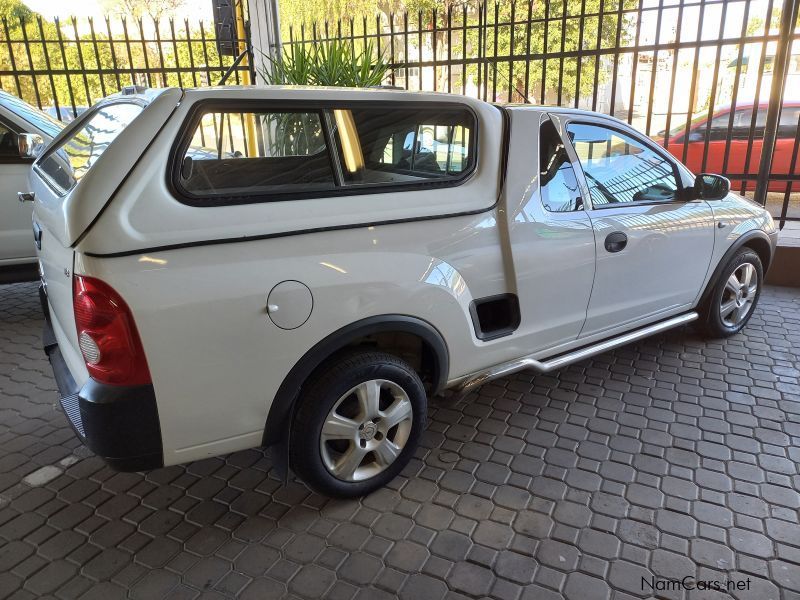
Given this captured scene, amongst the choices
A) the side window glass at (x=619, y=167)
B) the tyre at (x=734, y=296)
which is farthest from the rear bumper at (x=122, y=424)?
the tyre at (x=734, y=296)

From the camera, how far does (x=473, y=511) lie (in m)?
2.60

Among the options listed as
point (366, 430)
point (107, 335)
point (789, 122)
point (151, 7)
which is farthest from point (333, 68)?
point (151, 7)

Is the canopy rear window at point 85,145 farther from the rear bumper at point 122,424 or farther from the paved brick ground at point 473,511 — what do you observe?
the paved brick ground at point 473,511

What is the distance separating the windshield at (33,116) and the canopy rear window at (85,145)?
215 centimetres

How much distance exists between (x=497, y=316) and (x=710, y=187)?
6.30 ft

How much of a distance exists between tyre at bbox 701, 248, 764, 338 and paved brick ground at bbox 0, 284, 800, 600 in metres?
0.75

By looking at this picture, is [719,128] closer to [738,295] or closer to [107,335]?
[738,295]

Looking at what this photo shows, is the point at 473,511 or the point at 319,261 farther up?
the point at 319,261

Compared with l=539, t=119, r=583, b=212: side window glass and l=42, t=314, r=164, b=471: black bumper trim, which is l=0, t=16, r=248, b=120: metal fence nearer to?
l=539, t=119, r=583, b=212: side window glass

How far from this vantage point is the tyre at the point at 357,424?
7.98 ft

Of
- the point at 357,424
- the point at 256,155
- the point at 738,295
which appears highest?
the point at 256,155

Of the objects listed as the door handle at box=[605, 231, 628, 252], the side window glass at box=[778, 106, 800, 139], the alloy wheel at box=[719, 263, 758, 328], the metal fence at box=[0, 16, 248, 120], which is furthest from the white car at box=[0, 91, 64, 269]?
the side window glass at box=[778, 106, 800, 139]

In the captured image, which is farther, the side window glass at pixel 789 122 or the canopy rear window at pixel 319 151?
the side window glass at pixel 789 122

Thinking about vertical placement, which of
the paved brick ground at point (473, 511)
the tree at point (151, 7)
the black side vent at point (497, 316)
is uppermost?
the tree at point (151, 7)
